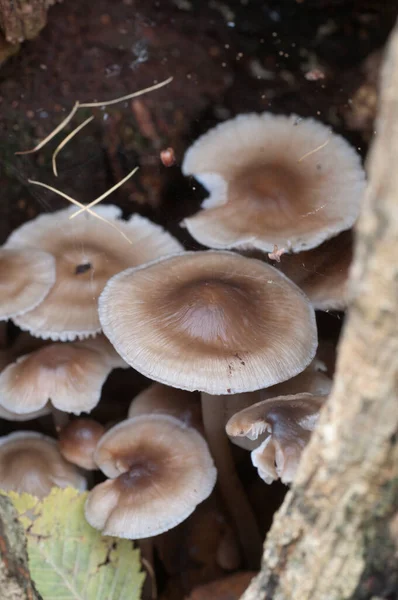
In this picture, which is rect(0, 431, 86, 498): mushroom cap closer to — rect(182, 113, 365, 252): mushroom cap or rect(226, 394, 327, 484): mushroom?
rect(226, 394, 327, 484): mushroom

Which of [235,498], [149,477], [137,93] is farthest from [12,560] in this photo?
[137,93]

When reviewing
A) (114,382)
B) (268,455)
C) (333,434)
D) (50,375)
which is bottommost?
(114,382)

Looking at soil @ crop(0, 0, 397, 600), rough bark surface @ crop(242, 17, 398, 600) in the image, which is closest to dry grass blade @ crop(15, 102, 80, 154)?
soil @ crop(0, 0, 397, 600)

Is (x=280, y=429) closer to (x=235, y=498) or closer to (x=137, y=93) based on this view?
(x=235, y=498)

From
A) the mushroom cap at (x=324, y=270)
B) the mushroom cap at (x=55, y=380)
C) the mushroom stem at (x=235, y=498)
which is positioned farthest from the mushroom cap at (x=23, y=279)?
the mushroom cap at (x=324, y=270)

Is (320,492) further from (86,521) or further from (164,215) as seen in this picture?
(164,215)

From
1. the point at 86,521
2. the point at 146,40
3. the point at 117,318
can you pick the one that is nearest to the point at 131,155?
the point at 146,40
